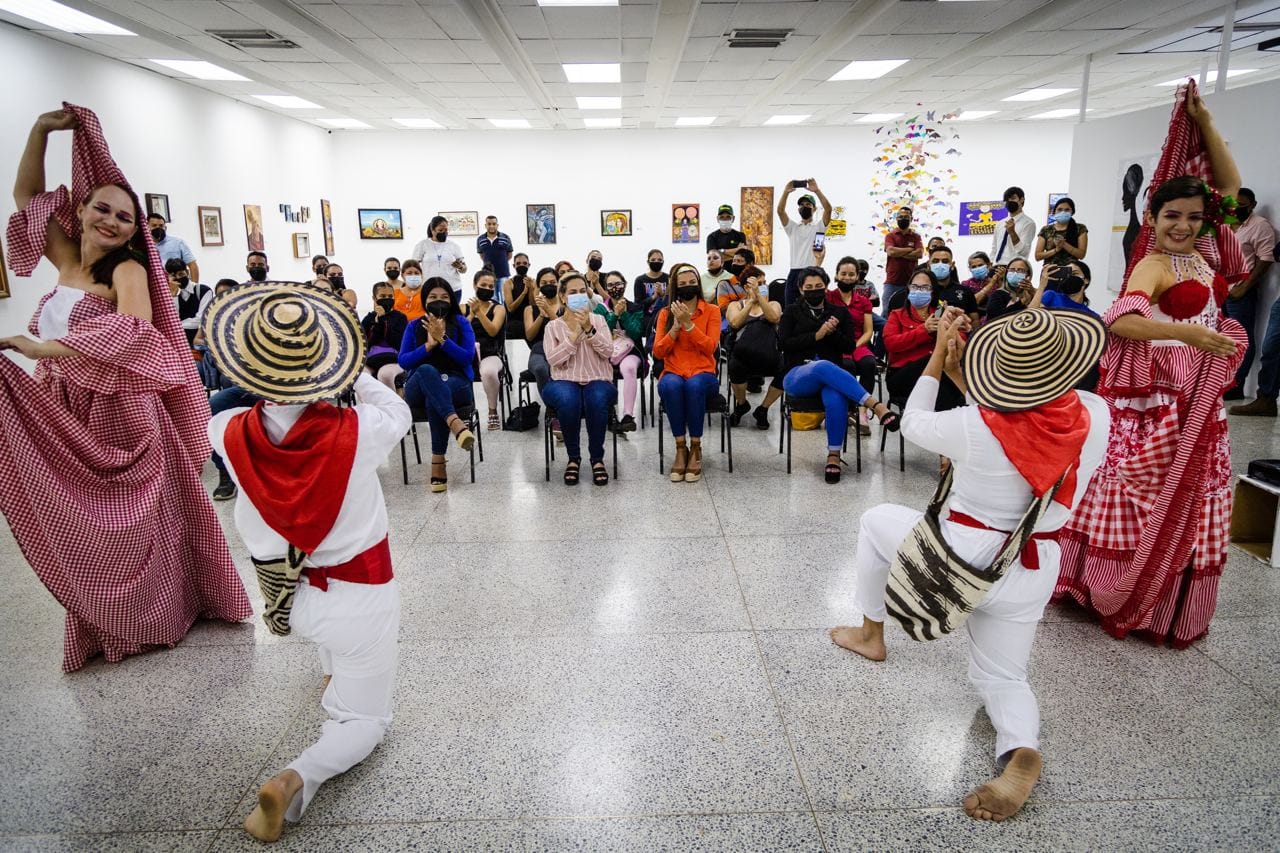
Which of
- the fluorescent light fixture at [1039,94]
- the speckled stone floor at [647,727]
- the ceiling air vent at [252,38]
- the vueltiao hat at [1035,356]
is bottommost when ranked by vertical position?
the speckled stone floor at [647,727]

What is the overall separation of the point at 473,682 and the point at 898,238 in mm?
7184

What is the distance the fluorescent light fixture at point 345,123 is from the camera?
13133 millimetres

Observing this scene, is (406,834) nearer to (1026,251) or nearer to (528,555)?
(528,555)

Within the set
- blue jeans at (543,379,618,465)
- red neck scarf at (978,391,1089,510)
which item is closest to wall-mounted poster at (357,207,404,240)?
blue jeans at (543,379,618,465)

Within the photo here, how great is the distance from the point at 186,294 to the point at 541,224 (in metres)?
9.11

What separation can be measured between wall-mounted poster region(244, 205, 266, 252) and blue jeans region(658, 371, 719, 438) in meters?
8.87

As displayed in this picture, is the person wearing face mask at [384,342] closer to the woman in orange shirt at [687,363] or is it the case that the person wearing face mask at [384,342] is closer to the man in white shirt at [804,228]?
the woman in orange shirt at [687,363]

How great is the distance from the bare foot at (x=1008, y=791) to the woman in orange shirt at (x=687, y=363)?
116 inches

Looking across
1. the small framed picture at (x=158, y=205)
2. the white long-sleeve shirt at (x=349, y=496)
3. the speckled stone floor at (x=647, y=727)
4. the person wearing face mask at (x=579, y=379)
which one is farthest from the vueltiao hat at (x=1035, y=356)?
the small framed picture at (x=158, y=205)

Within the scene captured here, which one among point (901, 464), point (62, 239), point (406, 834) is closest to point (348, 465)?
point (406, 834)

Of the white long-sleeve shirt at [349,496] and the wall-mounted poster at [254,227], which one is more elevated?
the wall-mounted poster at [254,227]

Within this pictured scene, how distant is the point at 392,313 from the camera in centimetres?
587

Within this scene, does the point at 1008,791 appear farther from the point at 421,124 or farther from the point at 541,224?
the point at 421,124

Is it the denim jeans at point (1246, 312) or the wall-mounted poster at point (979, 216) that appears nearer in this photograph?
the denim jeans at point (1246, 312)
